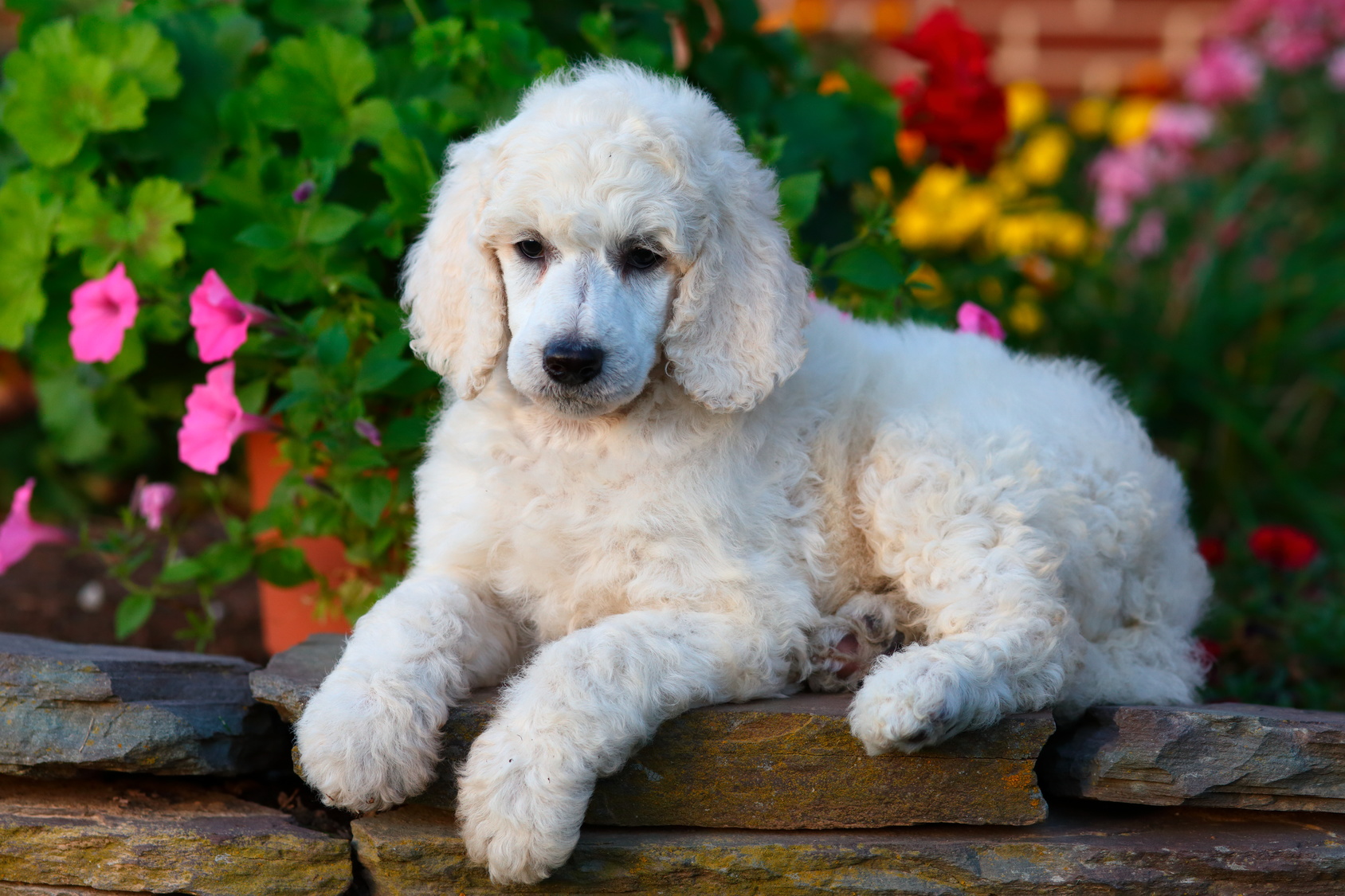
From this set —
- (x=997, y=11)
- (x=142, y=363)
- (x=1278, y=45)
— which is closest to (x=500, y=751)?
(x=142, y=363)

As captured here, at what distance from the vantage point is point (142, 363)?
3.85m

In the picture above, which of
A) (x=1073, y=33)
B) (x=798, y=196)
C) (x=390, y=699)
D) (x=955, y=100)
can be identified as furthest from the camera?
(x=1073, y=33)

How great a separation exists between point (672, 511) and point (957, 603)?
2.24ft

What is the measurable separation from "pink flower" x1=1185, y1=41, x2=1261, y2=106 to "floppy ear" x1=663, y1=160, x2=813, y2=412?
528 cm

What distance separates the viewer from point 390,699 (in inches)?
94.2

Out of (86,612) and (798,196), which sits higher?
(798,196)

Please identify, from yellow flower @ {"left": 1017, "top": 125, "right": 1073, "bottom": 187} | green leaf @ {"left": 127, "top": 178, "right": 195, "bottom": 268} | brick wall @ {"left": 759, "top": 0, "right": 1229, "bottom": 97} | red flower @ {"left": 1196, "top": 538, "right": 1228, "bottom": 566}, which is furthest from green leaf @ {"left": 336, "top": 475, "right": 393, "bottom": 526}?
brick wall @ {"left": 759, "top": 0, "right": 1229, "bottom": 97}

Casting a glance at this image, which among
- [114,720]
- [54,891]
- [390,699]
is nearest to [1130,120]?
[390,699]

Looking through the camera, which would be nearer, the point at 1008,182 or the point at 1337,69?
the point at 1337,69

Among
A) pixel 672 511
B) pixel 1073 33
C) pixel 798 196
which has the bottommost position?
pixel 672 511

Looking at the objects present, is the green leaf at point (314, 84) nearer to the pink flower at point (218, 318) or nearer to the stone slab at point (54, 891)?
the pink flower at point (218, 318)

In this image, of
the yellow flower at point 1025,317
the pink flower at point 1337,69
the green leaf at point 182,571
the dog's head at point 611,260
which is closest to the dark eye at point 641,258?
the dog's head at point 611,260

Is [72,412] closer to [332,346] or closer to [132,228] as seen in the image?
[132,228]

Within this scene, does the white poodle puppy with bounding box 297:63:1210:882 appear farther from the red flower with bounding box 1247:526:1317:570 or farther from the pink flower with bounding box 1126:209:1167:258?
the pink flower with bounding box 1126:209:1167:258
